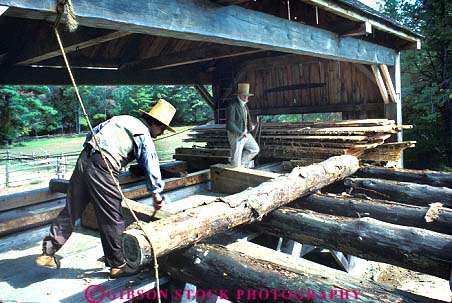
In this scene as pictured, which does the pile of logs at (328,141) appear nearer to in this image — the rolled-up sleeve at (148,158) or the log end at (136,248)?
the rolled-up sleeve at (148,158)

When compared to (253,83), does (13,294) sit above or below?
below

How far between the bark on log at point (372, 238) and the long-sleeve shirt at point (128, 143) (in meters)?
1.39

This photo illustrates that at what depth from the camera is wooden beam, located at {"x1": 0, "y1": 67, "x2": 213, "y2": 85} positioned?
315 inches

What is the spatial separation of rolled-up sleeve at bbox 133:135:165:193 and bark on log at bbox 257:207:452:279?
130cm

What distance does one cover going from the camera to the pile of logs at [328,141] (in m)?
6.75

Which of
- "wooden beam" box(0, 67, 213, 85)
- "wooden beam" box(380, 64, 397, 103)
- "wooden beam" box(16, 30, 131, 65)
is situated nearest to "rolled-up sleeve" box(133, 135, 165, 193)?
"wooden beam" box(16, 30, 131, 65)

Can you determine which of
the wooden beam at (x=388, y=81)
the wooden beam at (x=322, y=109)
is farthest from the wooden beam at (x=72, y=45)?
the wooden beam at (x=322, y=109)

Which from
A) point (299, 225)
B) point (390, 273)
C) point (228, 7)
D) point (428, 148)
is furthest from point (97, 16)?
point (428, 148)

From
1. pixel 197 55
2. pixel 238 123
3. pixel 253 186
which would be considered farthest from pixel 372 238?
pixel 197 55

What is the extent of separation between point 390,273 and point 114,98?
33115 millimetres

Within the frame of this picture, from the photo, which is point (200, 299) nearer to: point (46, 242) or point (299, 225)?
point (299, 225)

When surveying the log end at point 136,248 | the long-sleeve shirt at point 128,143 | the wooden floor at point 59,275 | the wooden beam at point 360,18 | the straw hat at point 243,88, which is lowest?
the wooden floor at point 59,275

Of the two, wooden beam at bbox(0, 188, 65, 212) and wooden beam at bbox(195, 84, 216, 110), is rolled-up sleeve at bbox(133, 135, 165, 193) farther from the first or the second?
wooden beam at bbox(195, 84, 216, 110)

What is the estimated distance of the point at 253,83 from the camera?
11.6 meters
